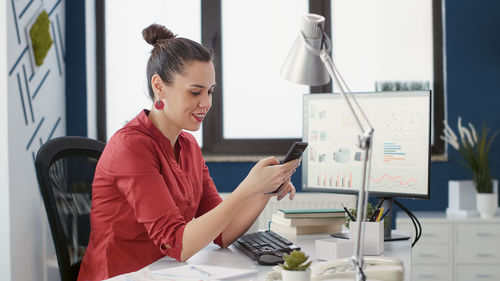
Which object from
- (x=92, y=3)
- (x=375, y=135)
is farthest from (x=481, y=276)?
(x=92, y=3)

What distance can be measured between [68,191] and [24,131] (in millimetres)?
1409

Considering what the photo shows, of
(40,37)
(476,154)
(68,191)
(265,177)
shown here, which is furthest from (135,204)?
(476,154)

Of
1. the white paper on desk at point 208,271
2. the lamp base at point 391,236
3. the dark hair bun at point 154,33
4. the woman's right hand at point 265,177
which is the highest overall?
the dark hair bun at point 154,33

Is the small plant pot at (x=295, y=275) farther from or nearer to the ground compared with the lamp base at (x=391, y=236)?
farther from the ground

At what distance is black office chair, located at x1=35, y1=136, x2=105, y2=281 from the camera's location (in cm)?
137

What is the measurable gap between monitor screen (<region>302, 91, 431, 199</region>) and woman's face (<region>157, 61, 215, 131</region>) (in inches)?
14.4

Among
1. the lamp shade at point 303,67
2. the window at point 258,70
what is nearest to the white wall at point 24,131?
the window at point 258,70

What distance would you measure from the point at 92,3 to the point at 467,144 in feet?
8.01

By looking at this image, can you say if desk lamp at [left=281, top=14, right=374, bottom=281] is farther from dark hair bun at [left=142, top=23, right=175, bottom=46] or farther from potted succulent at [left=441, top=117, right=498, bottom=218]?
potted succulent at [left=441, top=117, right=498, bottom=218]

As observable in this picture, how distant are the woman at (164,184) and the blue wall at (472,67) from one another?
78.3 inches

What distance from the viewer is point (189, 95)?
1599mm

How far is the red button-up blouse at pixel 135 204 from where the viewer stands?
139cm

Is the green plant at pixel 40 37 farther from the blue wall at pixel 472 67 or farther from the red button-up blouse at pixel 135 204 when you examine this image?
the blue wall at pixel 472 67

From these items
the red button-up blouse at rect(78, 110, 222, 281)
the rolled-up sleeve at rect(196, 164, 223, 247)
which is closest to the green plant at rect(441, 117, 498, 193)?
the rolled-up sleeve at rect(196, 164, 223, 247)
